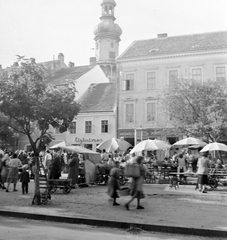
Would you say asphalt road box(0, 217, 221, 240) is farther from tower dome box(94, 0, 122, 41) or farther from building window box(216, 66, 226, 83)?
tower dome box(94, 0, 122, 41)

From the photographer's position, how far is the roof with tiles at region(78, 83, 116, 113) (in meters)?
40.7

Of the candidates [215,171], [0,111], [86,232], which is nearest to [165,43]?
[215,171]

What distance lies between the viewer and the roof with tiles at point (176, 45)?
119 feet

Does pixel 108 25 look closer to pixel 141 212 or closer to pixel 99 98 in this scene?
pixel 99 98

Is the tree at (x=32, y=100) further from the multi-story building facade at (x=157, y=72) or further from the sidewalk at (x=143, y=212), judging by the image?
the multi-story building facade at (x=157, y=72)

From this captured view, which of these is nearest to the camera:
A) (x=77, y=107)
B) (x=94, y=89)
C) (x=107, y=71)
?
(x=77, y=107)

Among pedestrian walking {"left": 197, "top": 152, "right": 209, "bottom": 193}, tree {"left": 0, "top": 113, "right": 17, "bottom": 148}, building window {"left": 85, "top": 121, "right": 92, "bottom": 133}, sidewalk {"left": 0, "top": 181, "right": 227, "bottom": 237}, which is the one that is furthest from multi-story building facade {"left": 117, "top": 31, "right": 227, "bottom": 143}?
tree {"left": 0, "top": 113, "right": 17, "bottom": 148}

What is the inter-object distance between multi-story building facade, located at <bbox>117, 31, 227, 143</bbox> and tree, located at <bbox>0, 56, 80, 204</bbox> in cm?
2257

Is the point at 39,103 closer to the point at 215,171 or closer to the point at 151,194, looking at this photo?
the point at 151,194

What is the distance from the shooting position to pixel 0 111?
40.1 ft

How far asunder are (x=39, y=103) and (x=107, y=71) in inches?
2131

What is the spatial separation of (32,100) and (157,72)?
26.6 metres

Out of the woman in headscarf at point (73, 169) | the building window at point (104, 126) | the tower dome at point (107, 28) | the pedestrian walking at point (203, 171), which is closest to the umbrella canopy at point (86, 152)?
the woman in headscarf at point (73, 169)

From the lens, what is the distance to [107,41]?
67625mm
